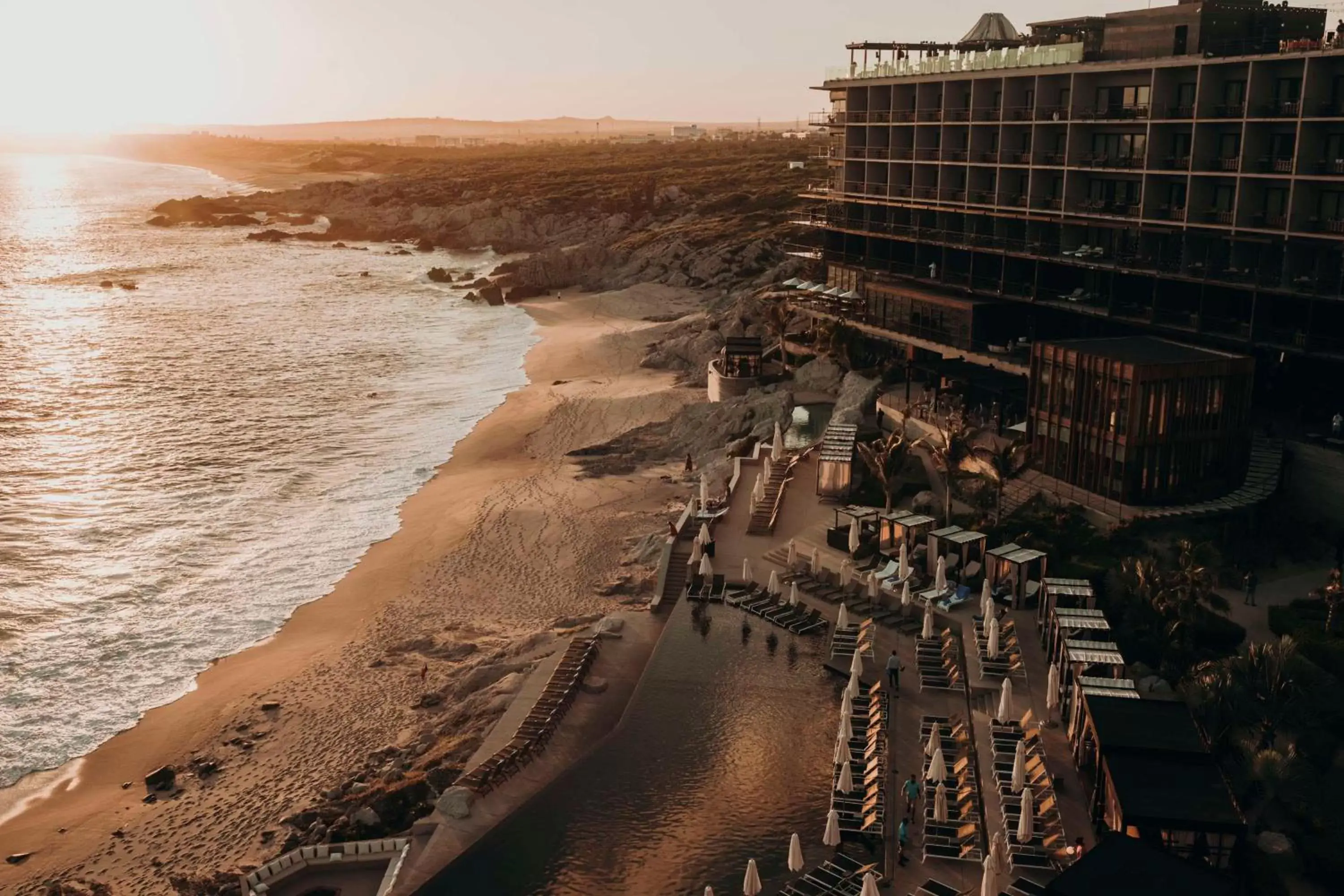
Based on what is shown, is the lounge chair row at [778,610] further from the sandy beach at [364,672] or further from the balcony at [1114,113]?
the balcony at [1114,113]

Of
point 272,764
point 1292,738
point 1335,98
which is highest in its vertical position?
point 1335,98

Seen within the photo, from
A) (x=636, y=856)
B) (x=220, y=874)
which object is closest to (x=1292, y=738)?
(x=636, y=856)

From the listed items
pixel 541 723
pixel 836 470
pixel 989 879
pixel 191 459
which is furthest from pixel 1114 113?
pixel 191 459

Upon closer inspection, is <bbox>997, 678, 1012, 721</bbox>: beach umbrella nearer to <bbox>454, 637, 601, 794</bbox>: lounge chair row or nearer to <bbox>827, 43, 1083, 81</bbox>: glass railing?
<bbox>454, 637, 601, 794</bbox>: lounge chair row

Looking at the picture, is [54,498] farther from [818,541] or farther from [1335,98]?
[1335,98]

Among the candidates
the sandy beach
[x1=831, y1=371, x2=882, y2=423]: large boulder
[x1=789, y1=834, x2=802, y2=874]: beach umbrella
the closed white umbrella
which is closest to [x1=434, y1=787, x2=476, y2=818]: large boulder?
the sandy beach

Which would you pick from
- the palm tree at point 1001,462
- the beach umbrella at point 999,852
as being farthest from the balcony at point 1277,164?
the beach umbrella at point 999,852
